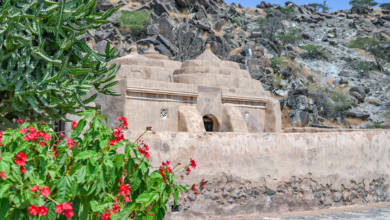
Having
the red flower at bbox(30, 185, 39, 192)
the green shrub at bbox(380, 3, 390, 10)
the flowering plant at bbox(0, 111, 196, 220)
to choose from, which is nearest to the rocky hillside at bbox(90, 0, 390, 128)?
the green shrub at bbox(380, 3, 390, 10)

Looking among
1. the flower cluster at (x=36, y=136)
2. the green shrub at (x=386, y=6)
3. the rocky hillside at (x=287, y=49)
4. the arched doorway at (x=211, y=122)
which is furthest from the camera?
the green shrub at (x=386, y=6)

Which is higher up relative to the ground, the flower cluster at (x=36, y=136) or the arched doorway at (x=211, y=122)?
the arched doorway at (x=211, y=122)

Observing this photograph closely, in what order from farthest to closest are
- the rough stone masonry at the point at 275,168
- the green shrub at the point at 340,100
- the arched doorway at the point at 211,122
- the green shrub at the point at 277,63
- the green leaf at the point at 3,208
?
the green shrub at the point at 277,63 → the green shrub at the point at 340,100 → the arched doorway at the point at 211,122 → the rough stone masonry at the point at 275,168 → the green leaf at the point at 3,208

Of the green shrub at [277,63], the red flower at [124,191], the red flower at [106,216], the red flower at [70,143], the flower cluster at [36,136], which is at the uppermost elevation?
the green shrub at [277,63]

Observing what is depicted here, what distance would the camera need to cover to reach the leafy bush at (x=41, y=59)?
7.93 meters

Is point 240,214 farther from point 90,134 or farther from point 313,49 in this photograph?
point 313,49

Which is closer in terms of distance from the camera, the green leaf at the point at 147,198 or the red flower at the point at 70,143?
the green leaf at the point at 147,198

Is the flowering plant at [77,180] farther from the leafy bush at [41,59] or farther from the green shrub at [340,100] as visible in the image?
the green shrub at [340,100]

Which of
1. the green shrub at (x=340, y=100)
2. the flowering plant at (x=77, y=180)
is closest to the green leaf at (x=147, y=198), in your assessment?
the flowering plant at (x=77, y=180)

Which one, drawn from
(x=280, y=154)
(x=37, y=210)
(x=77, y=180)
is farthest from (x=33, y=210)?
(x=280, y=154)

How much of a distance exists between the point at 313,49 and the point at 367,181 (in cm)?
5550

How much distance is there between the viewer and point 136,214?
406 centimetres

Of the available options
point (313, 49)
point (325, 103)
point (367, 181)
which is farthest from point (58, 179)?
point (313, 49)

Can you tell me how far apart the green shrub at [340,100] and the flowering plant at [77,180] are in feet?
142
